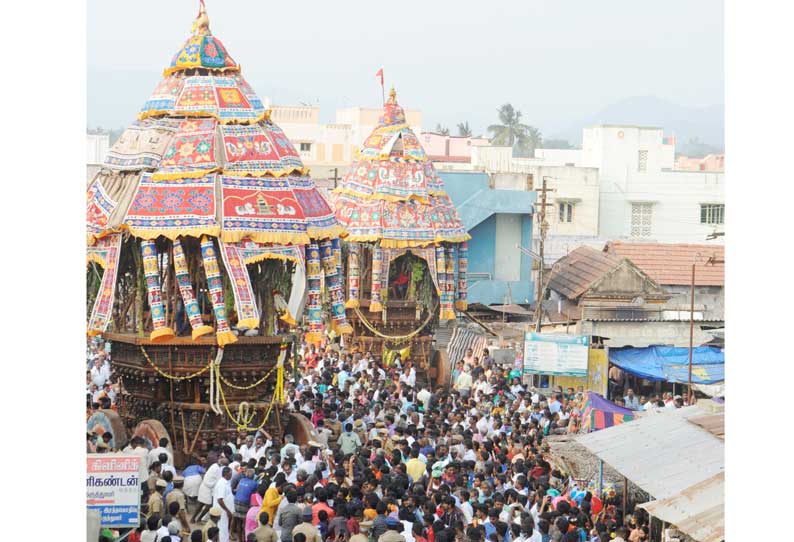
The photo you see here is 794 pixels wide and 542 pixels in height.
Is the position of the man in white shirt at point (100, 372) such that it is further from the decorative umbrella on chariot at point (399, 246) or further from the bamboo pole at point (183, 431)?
the decorative umbrella on chariot at point (399, 246)

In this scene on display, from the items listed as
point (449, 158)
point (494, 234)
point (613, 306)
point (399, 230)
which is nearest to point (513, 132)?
point (449, 158)

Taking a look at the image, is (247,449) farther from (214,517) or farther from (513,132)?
(513,132)

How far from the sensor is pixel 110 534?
36.1 ft

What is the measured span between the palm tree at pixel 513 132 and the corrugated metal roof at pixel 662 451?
4985 centimetres

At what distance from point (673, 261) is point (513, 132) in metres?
35.5

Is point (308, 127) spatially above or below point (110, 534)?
above

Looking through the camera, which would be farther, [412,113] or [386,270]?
[412,113]

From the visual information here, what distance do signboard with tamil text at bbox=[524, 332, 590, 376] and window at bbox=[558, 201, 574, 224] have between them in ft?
62.3

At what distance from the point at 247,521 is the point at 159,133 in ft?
19.5

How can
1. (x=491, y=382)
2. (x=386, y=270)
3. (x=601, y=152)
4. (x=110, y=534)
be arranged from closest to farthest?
(x=110, y=534) < (x=491, y=382) < (x=386, y=270) < (x=601, y=152)

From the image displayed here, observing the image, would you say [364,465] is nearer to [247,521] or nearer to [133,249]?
[247,521]

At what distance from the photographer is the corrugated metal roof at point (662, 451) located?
38.5 feet

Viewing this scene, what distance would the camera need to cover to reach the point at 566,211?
3997 cm
